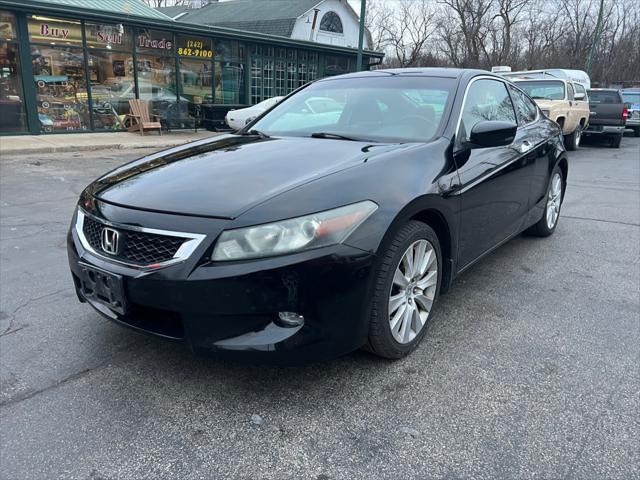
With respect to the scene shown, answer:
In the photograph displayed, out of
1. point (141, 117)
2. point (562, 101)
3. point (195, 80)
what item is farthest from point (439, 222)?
point (195, 80)

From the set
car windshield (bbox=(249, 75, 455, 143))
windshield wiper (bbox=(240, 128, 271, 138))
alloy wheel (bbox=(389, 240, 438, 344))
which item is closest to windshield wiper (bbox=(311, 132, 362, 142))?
car windshield (bbox=(249, 75, 455, 143))

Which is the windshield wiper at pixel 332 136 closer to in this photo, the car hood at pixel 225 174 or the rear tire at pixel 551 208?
the car hood at pixel 225 174

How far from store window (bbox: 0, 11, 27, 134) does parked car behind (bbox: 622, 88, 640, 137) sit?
2155cm

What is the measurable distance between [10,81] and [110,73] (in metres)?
2.67

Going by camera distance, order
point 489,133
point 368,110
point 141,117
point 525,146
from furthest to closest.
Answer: point 141,117 → point 525,146 → point 368,110 → point 489,133

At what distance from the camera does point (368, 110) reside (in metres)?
3.69

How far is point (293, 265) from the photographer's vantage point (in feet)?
7.24

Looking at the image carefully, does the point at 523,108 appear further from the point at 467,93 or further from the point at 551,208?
the point at 467,93

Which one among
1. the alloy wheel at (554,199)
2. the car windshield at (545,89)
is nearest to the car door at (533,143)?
the alloy wheel at (554,199)

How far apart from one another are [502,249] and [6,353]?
163 inches

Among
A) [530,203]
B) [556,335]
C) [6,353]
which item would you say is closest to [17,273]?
[6,353]

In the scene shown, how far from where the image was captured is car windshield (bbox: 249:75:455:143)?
134 inches

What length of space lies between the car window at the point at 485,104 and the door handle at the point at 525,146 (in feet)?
0.80

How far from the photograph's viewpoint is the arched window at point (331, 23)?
32094mm
